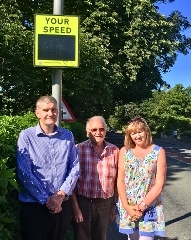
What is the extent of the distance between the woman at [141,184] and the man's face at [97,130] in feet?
0.84

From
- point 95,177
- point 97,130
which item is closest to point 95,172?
point 95,177

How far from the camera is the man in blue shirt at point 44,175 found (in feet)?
10.1

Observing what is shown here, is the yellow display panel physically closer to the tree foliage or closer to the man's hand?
the man's hand

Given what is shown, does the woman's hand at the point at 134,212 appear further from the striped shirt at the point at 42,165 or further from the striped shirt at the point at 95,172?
the striped shirt at the point at 42,165

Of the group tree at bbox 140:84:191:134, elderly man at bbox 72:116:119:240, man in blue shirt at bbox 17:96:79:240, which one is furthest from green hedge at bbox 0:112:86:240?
tree at bbox 140:84:191:134

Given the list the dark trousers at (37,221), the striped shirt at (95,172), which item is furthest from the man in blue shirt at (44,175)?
the striped shirt at (95,172)

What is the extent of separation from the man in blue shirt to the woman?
0.63 metres

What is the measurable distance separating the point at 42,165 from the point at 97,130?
2.78 feet

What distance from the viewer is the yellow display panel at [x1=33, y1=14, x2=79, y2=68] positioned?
16.7 feet

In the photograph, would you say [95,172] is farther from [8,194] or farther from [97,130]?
[8,194]

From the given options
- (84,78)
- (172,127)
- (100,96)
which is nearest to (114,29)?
(100,96)

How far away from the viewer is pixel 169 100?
64.7m

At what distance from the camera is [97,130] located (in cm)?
379

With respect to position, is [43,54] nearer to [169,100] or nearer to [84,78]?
[84,78]
